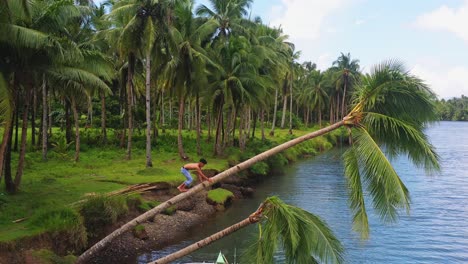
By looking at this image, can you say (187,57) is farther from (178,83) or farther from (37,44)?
(37,44)

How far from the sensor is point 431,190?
30.4 meters

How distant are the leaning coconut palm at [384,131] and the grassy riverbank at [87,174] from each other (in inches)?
376

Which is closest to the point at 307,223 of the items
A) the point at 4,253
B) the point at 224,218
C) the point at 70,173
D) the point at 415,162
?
the point at 415,162

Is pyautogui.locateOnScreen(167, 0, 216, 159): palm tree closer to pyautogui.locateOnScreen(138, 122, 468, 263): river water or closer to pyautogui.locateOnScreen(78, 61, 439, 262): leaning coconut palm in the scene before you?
pyautogui.locateOnScreen(138, 122, 468, 263): river water

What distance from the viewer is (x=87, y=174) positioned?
2361 centimetres

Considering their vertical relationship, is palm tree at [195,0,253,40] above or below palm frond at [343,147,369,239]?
above

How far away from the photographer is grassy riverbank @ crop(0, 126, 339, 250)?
50.2ft

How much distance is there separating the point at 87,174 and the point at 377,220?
14796 mm

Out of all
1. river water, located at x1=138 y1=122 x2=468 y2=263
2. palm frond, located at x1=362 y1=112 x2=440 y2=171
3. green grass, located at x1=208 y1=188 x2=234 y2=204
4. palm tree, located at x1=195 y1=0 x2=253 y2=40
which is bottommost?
river water, located at x1=138 y1=122 x2=468 y2=263

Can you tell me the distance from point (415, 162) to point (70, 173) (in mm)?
18568

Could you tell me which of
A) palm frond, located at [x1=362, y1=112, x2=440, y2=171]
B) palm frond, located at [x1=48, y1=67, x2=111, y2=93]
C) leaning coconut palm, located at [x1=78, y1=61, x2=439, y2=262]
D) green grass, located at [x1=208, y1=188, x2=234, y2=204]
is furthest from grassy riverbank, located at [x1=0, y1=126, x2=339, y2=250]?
palm frond, located at [x1=362, y1=112, x2=440, y2=171]

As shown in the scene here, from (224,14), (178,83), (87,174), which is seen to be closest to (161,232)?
(87,174)

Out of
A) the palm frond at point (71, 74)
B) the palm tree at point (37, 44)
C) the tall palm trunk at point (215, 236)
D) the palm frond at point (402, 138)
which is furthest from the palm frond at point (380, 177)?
the palm frond at point (71, 74)

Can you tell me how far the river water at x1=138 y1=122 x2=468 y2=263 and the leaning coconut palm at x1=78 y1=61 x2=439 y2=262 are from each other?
0.69 metres
